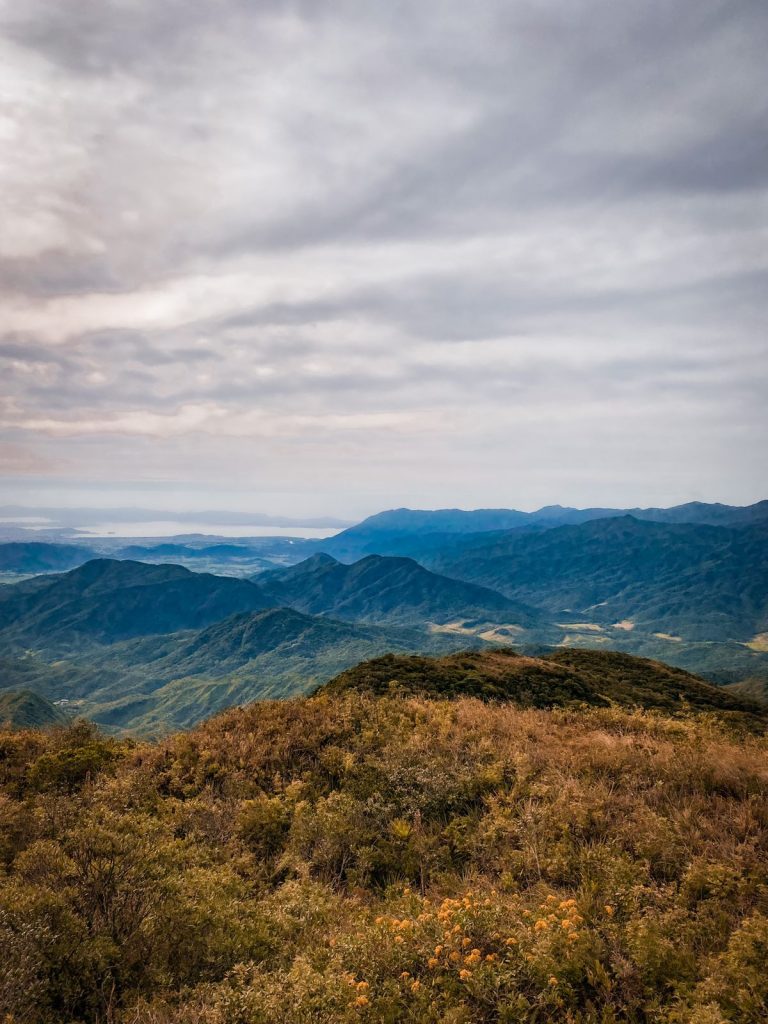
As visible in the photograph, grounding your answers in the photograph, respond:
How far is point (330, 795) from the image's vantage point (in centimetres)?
1434

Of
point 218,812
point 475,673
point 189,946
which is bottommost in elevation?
point 475,673

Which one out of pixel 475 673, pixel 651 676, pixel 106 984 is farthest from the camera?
pixel 651 676

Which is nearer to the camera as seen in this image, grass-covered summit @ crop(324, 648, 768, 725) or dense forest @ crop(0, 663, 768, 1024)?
dense forest @ crop(0, 663, 768, 1024)

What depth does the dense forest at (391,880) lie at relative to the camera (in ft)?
22.2

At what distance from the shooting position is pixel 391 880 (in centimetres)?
1126

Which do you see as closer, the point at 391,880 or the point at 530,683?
the point at 391,880

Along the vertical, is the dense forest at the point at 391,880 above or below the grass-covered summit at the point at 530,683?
above

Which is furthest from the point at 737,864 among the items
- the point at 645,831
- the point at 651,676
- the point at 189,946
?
the point at 651,676

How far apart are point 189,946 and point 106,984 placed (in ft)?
3.88

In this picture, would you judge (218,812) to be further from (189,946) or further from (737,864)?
(737,864)

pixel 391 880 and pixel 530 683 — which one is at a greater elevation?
pixel 391 880

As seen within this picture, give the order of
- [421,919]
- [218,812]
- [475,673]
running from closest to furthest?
[421,919], [218,812], [475,673]

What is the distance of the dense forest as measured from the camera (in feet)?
22.2

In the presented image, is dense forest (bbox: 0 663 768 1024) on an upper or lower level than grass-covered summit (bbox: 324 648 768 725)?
upper
